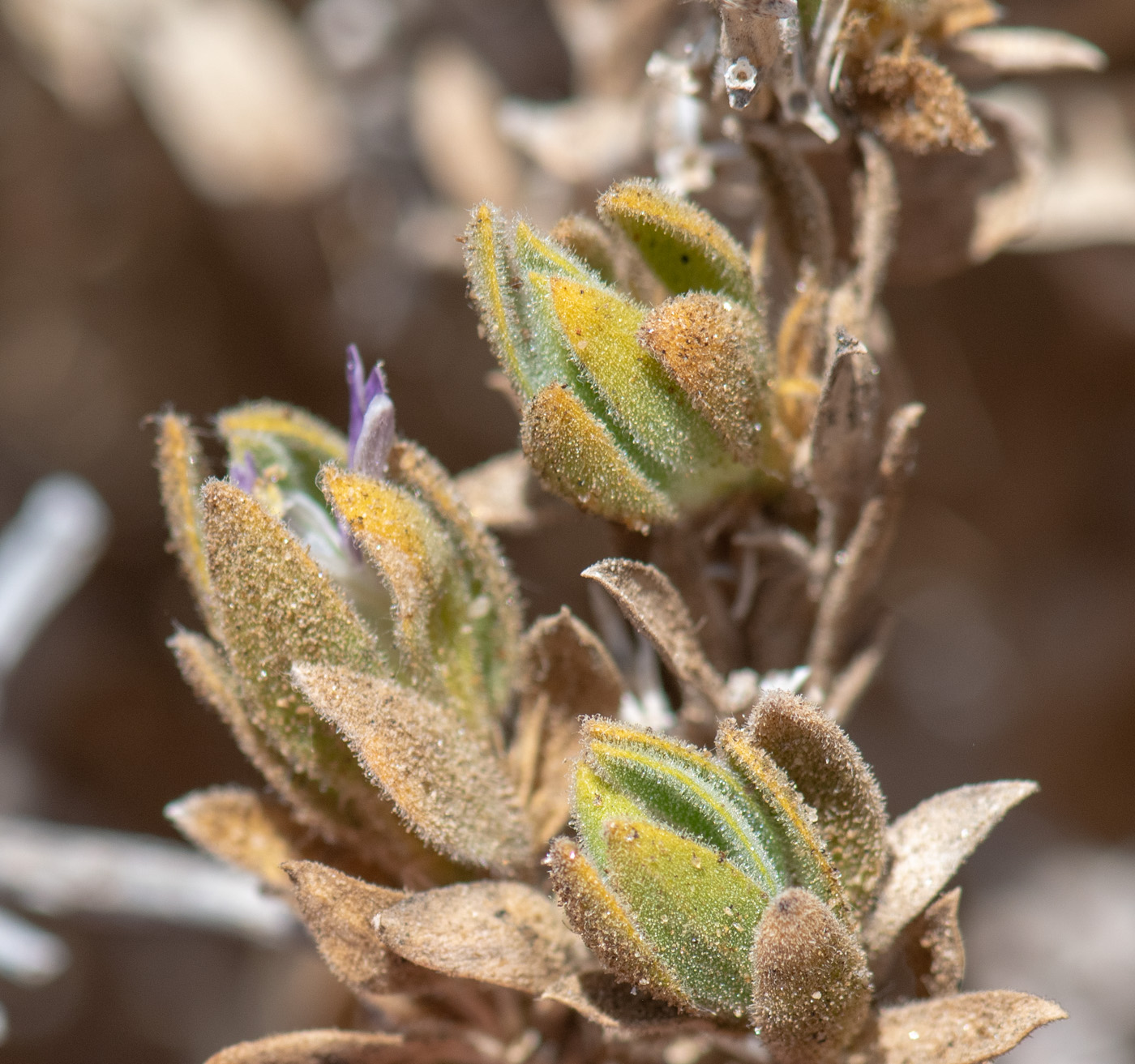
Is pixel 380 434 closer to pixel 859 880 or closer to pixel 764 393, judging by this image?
pixel 764 393

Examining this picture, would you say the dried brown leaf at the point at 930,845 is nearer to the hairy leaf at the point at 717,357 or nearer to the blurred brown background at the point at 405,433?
the hairy leaf at the point at 717,357

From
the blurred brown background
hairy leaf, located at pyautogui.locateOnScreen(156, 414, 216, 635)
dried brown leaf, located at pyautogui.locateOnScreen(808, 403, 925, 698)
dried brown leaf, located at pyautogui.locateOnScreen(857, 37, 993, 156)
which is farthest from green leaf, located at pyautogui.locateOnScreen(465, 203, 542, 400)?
the blurred brown background

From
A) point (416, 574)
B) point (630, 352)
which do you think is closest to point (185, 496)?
point (416, 574)

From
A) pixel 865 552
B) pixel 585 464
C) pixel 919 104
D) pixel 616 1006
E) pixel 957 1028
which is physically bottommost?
pixel 957 1028

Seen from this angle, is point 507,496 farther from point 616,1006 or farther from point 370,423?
point 616,1006

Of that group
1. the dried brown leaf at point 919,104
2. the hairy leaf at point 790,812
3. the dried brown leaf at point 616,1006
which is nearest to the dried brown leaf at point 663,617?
the hairy leaf at point 790,812
